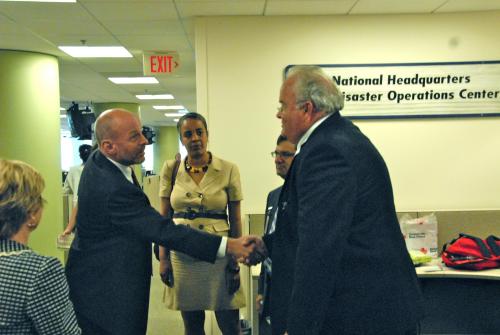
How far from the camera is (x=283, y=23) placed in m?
4.62

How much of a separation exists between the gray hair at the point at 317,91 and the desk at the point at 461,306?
2585 mm

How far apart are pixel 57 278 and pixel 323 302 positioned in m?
0.75

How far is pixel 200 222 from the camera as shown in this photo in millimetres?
3064

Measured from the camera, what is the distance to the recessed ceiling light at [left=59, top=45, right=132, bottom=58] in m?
6.20

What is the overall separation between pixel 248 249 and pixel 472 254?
1.58 meters

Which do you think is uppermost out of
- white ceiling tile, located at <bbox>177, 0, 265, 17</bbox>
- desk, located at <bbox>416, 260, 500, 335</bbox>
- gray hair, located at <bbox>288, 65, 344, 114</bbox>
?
white ceiling tile, located at <bbox>177, 0, 265, 17</bbox>

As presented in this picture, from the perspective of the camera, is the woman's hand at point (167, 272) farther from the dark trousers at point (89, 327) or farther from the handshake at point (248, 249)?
the dark trousers at point (89, 327)

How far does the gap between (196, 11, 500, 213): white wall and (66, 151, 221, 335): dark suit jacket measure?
2414 mm

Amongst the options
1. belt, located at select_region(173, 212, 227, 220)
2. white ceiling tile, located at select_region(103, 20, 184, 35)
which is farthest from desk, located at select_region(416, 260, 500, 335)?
white ceiling tile, located at select_region(103, 20, 184, 35)

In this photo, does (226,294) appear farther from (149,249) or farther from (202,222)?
(149,249)

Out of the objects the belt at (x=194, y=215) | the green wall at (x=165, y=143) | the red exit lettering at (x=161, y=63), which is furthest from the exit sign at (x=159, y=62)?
the green wall at (x=165, y=143)

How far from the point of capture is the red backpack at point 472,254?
11.2ft

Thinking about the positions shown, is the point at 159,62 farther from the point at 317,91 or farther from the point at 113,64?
the point at 317,91

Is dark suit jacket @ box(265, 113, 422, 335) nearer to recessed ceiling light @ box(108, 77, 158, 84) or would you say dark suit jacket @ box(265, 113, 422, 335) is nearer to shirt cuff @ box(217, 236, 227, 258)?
shirt cuff @ box(217, 236, 227, 258)
